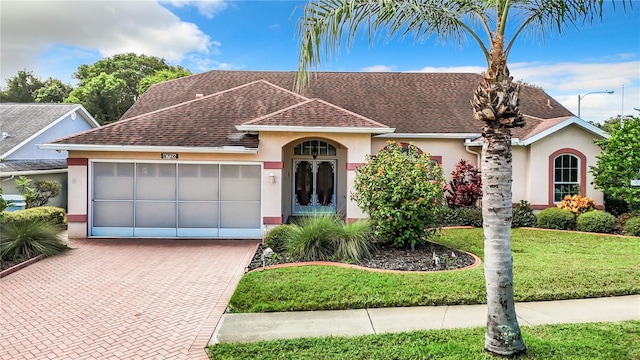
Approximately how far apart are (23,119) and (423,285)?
26.6m

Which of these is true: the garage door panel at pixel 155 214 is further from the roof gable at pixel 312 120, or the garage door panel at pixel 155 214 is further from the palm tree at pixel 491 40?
the palm tree at pixel 491 40

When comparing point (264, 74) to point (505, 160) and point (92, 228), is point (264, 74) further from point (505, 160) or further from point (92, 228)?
point (505, 160)

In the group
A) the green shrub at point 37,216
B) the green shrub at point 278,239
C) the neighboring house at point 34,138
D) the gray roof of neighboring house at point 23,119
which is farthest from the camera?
the gray roof of neighboring house at point 23,119

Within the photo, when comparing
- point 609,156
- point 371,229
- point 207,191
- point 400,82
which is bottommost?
point 371,229

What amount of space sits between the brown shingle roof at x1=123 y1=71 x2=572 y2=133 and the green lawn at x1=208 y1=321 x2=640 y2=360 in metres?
12.7

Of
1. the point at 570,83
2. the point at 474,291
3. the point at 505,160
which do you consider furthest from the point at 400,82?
Answer: the point at 505,160

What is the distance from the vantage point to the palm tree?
5.06 metres

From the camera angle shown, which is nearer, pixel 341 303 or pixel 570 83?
pixel 341 303

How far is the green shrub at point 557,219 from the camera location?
14.7 metres

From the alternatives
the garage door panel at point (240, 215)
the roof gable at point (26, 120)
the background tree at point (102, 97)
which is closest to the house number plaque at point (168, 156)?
the garage door panel at point (240, 215)

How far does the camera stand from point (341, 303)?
708cm

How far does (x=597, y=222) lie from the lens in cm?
1398

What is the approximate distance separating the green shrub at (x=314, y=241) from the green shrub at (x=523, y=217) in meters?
8.24

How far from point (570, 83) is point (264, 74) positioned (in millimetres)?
20155
